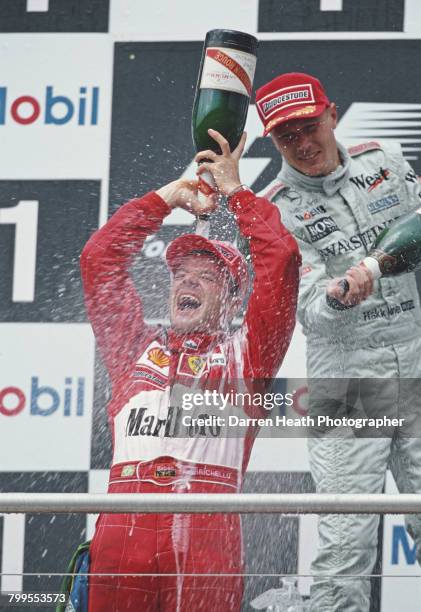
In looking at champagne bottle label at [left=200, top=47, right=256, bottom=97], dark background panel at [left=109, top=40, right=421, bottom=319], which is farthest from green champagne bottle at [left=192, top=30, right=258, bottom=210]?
dark background panel at [left=109, top=40, right=421, bottom=319]

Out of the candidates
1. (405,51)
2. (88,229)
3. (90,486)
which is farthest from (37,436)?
(405,51)

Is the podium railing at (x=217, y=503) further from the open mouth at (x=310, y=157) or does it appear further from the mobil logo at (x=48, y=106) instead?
the mobil logo at (x=48, y=106)

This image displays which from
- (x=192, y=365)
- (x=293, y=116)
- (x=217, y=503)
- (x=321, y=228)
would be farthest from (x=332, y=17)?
(x=217, y=503)

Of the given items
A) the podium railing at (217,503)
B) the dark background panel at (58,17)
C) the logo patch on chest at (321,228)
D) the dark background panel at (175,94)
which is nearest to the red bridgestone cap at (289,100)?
the logo patch on chest at (321,228)

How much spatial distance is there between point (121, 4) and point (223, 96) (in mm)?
720

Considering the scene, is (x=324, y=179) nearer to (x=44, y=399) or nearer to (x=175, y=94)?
(x=175, y=94)

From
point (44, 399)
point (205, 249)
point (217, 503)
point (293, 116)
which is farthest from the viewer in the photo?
point (44, 399)

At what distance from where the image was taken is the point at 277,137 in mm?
2090

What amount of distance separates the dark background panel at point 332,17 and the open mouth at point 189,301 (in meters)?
0.81

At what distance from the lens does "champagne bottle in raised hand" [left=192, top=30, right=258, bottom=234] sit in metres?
1.83

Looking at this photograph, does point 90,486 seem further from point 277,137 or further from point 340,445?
point 277,137

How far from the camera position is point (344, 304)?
1.94 m

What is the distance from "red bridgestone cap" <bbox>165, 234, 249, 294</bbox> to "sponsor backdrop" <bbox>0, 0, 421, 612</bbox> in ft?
1.48

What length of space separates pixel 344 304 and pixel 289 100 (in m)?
0.39
